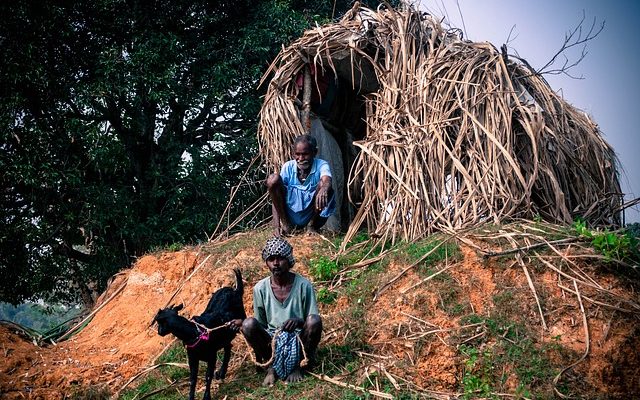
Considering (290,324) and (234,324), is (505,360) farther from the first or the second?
(234,324)

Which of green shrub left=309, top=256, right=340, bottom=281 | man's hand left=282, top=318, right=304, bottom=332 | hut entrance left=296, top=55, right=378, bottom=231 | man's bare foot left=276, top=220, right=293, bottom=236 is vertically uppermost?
hut entrance left=296, top=55, right=378, bottom=231

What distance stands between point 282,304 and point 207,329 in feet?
1.90

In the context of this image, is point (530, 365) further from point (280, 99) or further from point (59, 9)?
point (59, 9)

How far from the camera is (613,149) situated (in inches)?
272

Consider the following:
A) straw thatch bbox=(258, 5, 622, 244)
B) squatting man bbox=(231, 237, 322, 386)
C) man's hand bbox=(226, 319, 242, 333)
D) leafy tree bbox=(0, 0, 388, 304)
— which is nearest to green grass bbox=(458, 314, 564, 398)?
squatting man bbox=(231, 237, 322, 386)

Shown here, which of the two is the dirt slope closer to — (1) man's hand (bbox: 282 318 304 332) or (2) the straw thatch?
(1) man's hand (bbox: 282 318 304 332)

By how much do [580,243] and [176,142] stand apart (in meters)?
6.86

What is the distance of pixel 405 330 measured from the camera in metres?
4.59

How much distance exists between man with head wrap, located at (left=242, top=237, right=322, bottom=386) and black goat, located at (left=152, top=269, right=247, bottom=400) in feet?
0.56

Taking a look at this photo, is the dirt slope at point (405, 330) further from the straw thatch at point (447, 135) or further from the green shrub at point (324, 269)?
the straw thatch at point (447, 135)

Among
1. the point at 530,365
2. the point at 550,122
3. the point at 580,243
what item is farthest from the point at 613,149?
the point at 530,365

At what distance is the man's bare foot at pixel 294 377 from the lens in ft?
13.8

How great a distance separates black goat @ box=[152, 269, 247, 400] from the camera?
3.80 metres

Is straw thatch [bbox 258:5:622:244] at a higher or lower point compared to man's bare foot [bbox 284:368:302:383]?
higher
